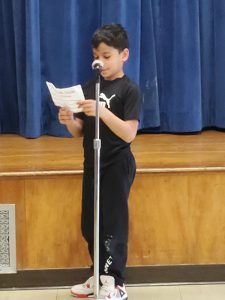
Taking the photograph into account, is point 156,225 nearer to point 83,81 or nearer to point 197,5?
point 83,81

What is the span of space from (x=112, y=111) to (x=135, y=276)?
2.33 ft

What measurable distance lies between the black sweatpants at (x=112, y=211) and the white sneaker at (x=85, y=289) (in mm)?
115

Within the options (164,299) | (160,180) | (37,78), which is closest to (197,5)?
(37,78)

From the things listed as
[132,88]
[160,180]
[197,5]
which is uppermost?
[197,5]

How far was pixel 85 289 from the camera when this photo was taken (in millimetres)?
1954

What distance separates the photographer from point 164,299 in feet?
6.47

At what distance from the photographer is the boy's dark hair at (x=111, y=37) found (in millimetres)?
1660

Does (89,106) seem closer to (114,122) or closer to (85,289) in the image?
(114,122)

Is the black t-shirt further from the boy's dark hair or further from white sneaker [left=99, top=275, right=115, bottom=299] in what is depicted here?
white sneaker [left=99, top=275, right=115, bottom=299]

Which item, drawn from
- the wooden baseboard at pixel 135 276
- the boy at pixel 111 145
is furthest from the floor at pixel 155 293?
the boy at pixel 111 145

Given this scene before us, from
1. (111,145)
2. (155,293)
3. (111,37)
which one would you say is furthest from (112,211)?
(111,37)

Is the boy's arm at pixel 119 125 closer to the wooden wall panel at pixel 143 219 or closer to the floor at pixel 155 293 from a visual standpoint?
the wooden wall panel at pixel 143 219

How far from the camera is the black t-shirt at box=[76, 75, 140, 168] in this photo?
1693mm

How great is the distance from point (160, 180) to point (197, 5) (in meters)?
1.08
